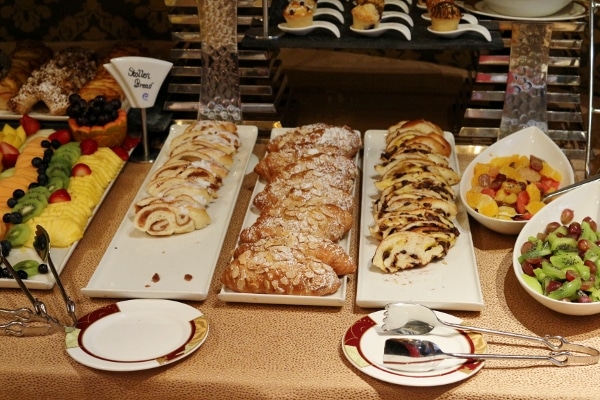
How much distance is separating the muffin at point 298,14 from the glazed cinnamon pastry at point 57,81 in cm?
90

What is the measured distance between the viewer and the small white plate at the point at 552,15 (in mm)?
2258

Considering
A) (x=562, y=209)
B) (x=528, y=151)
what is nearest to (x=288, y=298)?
(x=562, y=209)

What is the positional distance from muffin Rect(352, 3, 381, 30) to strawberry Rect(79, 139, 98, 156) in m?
0.92

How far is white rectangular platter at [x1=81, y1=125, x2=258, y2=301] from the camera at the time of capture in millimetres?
1767

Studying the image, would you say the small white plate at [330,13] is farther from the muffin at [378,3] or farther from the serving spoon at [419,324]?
the serving spoon at [419,324]

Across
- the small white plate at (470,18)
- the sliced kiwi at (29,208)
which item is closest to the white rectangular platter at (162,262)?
the sliced kiwi at (29,208)

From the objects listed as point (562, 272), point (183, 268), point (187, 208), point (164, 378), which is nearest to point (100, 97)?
point (187, 208)

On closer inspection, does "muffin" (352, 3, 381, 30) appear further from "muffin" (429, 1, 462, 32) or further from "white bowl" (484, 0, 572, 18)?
"white bowl" (484, 0, 572, 18)

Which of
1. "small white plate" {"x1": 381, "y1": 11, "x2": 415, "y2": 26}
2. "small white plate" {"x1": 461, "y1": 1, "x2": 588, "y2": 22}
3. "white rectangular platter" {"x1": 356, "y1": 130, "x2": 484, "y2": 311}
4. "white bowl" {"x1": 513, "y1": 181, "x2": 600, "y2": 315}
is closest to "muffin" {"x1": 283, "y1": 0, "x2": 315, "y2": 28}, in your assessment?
"small white plate" {"x1": 381, "y1": 11, "x2": 415, "y2": 26}

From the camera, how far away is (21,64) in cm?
303

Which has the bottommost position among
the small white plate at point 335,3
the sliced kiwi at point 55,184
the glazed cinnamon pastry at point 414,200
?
the sliced kiwi at point 55,184

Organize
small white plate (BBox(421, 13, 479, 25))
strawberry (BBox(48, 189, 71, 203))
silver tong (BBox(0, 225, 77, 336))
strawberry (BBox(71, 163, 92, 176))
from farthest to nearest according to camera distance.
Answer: small white plate (BBox(421, 13, 479, 25)) < strawberry (BBox(71, 163, 92, 176)) < strawberry (BBox(48, 189, 71, 203)) < silver tong (BBox(0, 225, 77, 336))

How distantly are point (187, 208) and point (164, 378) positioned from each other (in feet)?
1.87

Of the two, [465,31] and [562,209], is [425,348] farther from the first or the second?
[465,31]
